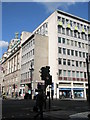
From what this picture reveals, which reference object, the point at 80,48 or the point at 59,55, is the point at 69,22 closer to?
the point at 80,48

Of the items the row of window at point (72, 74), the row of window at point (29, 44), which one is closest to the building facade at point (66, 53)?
the row of window at point (72, 74)

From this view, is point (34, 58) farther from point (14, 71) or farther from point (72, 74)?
point (14, 71)

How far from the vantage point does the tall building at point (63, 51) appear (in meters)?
47.3

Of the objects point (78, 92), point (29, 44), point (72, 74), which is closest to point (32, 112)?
Result: point (72, 74)

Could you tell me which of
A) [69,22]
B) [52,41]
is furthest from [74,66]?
[69,22]

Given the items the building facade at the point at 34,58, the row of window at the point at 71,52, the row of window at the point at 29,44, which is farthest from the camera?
the row of window at the point at 29,44

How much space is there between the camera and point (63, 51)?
49.1 m

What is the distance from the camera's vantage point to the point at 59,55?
47.8 metres

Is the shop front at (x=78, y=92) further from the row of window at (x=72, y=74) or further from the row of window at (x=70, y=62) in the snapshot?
the row of window at (x=70, y=62)

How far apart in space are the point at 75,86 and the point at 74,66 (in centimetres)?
581

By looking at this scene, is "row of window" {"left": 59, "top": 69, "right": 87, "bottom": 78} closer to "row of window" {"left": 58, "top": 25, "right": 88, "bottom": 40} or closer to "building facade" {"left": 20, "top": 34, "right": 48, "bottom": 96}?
"building facade" {"left": 20, "top": 34, "right": 48, "bottom": 96}

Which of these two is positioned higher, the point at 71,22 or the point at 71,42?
the point at 71,22

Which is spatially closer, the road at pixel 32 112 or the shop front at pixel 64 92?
the road at pixel 32 112

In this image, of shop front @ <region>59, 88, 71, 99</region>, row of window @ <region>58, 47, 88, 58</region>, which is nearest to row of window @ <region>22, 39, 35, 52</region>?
row of window @ <region>58, 47, 88, 58</region>
